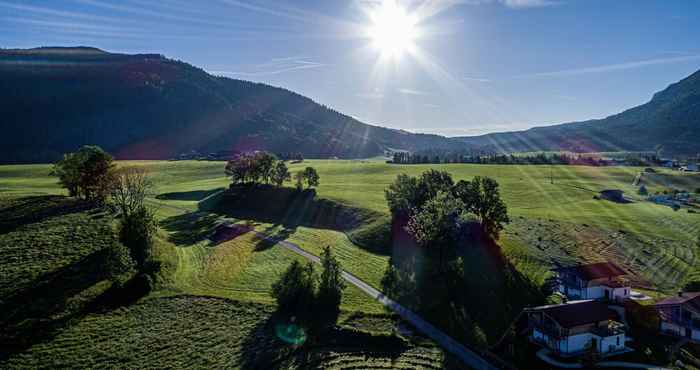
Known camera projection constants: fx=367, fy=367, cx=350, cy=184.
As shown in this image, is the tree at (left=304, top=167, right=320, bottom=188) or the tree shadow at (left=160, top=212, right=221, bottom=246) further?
the tree at (left=304, top=167, right=320, bottom=188)

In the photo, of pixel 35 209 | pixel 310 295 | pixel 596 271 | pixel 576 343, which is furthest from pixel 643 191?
pixel 35 209

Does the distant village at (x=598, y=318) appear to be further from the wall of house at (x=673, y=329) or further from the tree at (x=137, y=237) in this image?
the tree at (x=137, y=237)

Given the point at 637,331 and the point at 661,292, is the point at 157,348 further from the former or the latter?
the point at 661,292

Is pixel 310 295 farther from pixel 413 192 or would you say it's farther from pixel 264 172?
pixel 264 172

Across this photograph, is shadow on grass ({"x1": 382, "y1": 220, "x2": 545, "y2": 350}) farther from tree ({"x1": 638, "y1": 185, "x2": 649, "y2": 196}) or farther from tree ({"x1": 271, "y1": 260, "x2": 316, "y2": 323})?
tree ({"x1": 638, "y1": 185, "x2": 649, "y2": 196})

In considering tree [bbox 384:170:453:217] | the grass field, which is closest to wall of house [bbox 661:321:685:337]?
the grass field

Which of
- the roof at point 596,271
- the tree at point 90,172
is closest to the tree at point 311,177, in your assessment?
the tree at point 90,172
